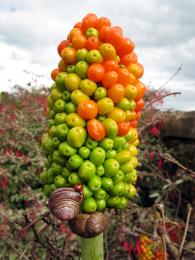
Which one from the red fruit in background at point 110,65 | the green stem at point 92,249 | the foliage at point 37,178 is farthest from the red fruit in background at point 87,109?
the foliage at point 37,178

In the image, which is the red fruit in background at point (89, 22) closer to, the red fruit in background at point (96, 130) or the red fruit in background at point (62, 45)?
the red fruit in background at point (62, 45)

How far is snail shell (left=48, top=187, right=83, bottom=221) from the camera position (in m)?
1.24

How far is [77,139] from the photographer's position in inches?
50.7

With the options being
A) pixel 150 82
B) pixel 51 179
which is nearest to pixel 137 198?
pixel 150 82

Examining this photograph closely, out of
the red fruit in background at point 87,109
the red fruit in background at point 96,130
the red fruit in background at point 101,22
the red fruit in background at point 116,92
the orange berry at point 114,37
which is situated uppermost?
the red fruit in background at point 101,22

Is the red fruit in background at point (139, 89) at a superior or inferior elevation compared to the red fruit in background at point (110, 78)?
inferior

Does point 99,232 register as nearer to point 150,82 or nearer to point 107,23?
point 107,23

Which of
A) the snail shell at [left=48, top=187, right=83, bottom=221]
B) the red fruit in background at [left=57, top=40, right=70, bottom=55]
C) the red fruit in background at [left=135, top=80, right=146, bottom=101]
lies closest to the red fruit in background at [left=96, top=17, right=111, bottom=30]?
the red fruit in background at [left=57, top=40, right=70, bottom=55]

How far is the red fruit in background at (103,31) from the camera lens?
1389 millimetres

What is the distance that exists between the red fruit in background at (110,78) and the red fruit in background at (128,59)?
10 cm

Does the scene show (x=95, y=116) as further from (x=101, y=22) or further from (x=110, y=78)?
(x=101, y=22)

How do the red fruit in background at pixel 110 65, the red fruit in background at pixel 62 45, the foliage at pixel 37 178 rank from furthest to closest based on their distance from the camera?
1. the foliage at pixel 37 178
2. the red fruit in background at pixel 62 45
3. the red fruit in background at pixel 110 65

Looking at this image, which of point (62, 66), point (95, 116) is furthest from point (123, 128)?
point (62, 66)

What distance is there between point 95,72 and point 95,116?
0.45 ft
